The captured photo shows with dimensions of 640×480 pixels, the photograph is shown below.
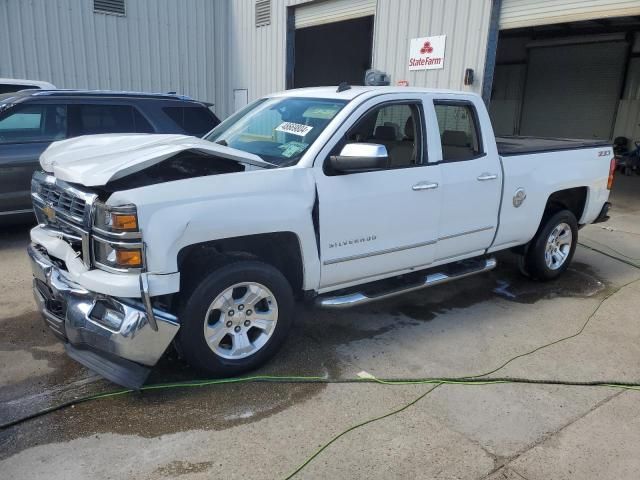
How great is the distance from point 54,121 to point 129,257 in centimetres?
453

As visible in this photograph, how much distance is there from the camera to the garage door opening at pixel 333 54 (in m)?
18.8

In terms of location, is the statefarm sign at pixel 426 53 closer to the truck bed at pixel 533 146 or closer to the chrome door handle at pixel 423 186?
the truck bed at pixel 533 146

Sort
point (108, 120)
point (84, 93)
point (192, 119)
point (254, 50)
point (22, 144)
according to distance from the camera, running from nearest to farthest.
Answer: point (22, 144) → point (84, 93) → point (108, 120) → point (192, 119) → point (254, 50)

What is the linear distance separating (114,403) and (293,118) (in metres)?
2.40

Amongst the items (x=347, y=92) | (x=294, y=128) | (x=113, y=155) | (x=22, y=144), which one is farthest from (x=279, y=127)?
(x=22, y=144)

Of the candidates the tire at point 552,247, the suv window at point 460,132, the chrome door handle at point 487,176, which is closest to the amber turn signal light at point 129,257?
the suv window at point 460,132

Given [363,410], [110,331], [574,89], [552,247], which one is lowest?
[363,410]

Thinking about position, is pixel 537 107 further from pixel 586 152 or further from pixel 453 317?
pixel 453 317

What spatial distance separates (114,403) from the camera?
10.8ft

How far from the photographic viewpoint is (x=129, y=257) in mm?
3012

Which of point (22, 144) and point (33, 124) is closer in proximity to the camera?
point (22, 144)

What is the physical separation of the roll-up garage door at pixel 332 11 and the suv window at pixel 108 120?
602 centimetres

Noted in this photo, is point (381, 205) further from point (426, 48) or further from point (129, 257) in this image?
point (426, 48)

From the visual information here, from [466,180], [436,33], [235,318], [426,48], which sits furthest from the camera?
[426,48]
